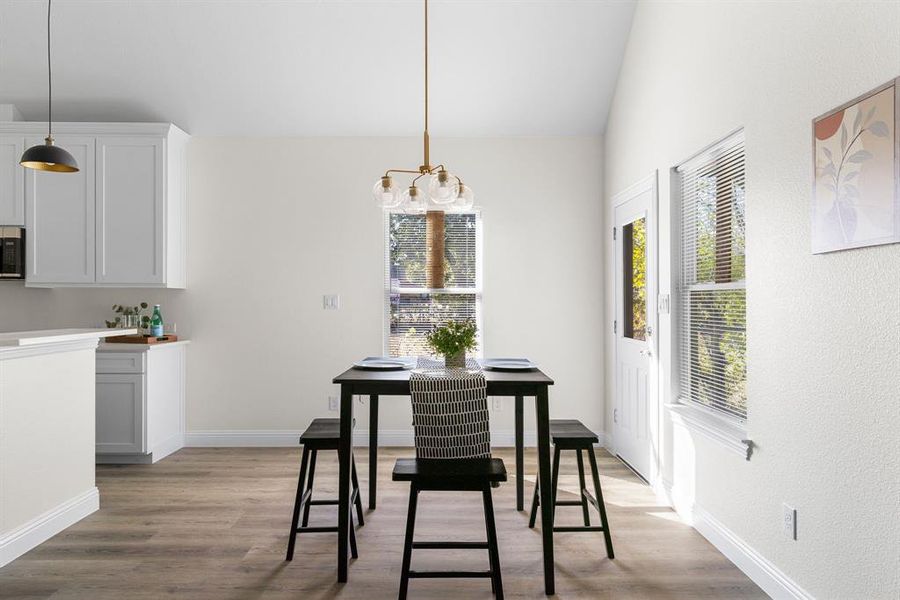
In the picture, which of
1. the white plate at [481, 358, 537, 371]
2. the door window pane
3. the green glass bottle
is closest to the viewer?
the white plate at [481, 358, 537, 371]

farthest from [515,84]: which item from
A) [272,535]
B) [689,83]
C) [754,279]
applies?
[272,535]

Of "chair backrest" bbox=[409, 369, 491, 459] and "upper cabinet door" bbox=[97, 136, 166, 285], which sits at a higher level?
"upper cabinet door" bbox=[97, 136, 166, 285]

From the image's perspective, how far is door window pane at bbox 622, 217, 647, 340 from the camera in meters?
4.26

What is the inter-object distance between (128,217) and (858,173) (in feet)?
15.8

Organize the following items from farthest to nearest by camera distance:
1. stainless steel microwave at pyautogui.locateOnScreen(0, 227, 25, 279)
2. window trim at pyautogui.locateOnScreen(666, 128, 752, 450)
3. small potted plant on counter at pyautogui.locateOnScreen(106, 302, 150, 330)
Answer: small potted plant on counter at pyautogui.locateOnScreen(106, 302, 150, 330)
stainless steel microwave at pyautogui.locateOnScreen(0, 227, 25, 279)
window trim at pyautogui.locateOnScreen(666, 128, 752, 450)

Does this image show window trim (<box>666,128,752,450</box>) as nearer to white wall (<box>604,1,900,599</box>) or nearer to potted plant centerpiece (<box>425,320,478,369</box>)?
Result: white wall (<box>604,1,900,599</box>)

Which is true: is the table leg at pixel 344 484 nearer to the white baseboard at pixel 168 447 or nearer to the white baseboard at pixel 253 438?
the white baseboard at pixel 253 438

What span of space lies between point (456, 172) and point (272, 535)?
3247 mm

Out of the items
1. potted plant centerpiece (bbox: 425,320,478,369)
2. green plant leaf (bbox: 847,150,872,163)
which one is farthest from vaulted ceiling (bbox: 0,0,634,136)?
green plant leaf (bbox: 847,150,872,163)

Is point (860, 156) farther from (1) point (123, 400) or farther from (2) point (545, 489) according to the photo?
(1) point (123, 400)

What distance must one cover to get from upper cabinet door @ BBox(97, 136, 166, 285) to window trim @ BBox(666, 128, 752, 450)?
12.6 ft

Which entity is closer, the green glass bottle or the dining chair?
the dining chair

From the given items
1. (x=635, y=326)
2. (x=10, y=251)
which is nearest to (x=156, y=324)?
(x=10, y=251)

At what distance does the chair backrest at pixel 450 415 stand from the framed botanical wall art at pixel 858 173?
4.82ft
